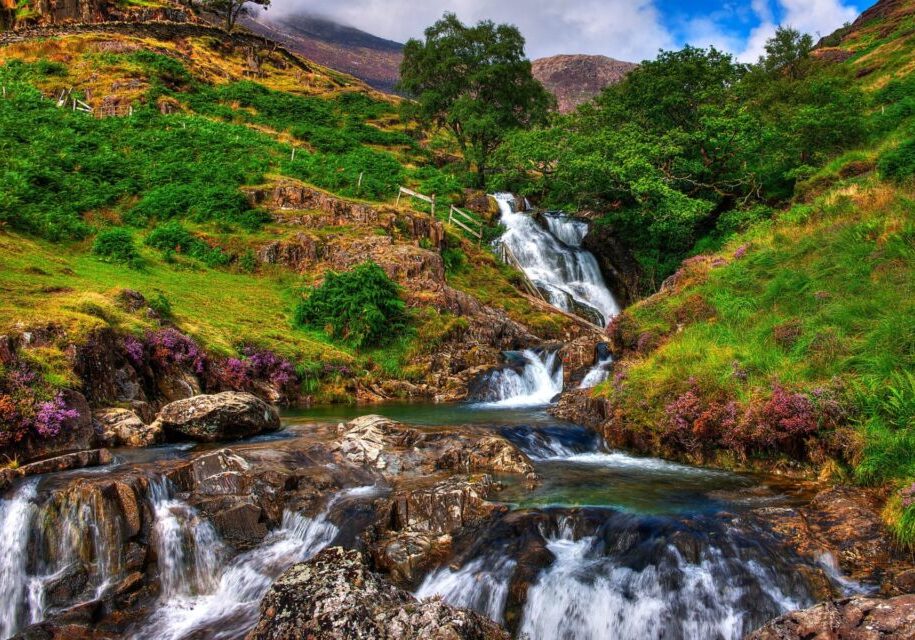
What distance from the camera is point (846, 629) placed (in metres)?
4.45

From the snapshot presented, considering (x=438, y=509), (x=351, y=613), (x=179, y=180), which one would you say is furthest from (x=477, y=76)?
(x=351, y=613)

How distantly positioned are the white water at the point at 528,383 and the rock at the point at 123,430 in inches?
421

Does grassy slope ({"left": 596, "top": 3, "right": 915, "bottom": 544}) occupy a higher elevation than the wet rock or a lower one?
higher

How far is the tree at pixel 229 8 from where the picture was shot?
6156 cm

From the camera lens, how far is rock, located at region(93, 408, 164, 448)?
10.5 m

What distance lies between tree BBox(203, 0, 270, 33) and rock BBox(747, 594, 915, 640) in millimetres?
72201

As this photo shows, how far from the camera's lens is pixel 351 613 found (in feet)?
17.8

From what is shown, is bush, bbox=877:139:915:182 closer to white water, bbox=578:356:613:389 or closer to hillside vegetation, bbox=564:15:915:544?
hillside vegetation, bbox=564:15:915:544

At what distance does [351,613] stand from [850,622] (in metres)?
4.54

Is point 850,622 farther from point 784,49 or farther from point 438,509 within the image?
point 784,49

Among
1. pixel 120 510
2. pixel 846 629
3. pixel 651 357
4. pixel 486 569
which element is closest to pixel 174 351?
pixel 120 510

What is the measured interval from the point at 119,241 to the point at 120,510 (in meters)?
18.2

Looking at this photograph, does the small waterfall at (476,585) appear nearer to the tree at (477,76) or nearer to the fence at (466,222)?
the fence at (466,222)

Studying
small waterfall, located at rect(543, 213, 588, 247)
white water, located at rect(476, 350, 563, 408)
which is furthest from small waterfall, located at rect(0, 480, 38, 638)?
small waterfall, located at rect(543, 213, 588, 247)
